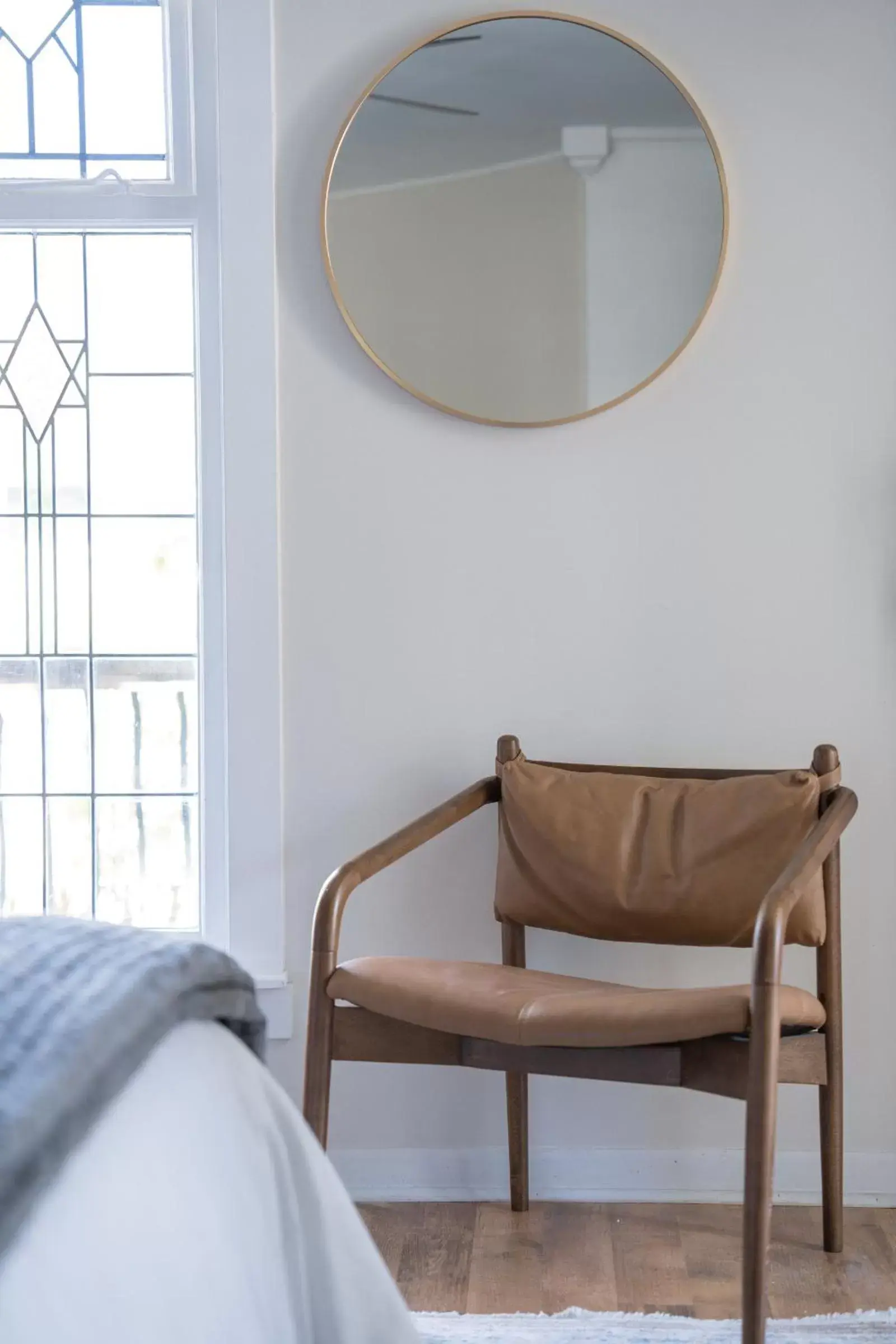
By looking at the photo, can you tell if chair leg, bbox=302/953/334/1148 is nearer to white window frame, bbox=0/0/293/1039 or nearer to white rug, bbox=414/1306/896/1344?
white rug, bbox=414/1306/896/1344

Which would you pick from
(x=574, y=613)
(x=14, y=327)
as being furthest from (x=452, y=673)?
(x=14, y=327)

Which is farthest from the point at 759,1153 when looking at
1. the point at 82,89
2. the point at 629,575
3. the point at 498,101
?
the point at 82,89

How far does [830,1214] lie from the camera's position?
1.97 metres

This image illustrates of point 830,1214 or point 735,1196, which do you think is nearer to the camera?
point 830,1214

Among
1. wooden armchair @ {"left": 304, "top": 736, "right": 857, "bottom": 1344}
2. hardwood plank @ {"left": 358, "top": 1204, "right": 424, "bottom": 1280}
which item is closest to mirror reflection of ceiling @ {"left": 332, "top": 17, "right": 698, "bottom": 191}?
wooden armchair @ {"left": 304, "top": 736, "right": 857, "bottom": 1344}

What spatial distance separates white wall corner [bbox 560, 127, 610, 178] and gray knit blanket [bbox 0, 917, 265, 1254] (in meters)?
1.55

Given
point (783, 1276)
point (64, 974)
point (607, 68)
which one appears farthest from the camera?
point (607, 68)

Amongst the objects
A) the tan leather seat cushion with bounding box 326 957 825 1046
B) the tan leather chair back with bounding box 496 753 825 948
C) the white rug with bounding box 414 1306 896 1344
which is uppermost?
the tan leather chair back with bounding box 496 753 825 948

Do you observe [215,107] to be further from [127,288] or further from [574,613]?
[574,613]

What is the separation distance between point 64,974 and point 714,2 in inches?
77.4

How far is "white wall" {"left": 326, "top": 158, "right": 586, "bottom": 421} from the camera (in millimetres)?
2203

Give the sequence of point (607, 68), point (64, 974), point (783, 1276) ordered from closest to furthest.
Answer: point (64, 974) < point (783, 1276) < point (607, 68)

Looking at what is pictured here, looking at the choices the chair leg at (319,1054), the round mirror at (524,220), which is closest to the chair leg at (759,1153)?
the chair leg at (319,1054)

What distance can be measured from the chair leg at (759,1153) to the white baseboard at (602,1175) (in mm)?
702
